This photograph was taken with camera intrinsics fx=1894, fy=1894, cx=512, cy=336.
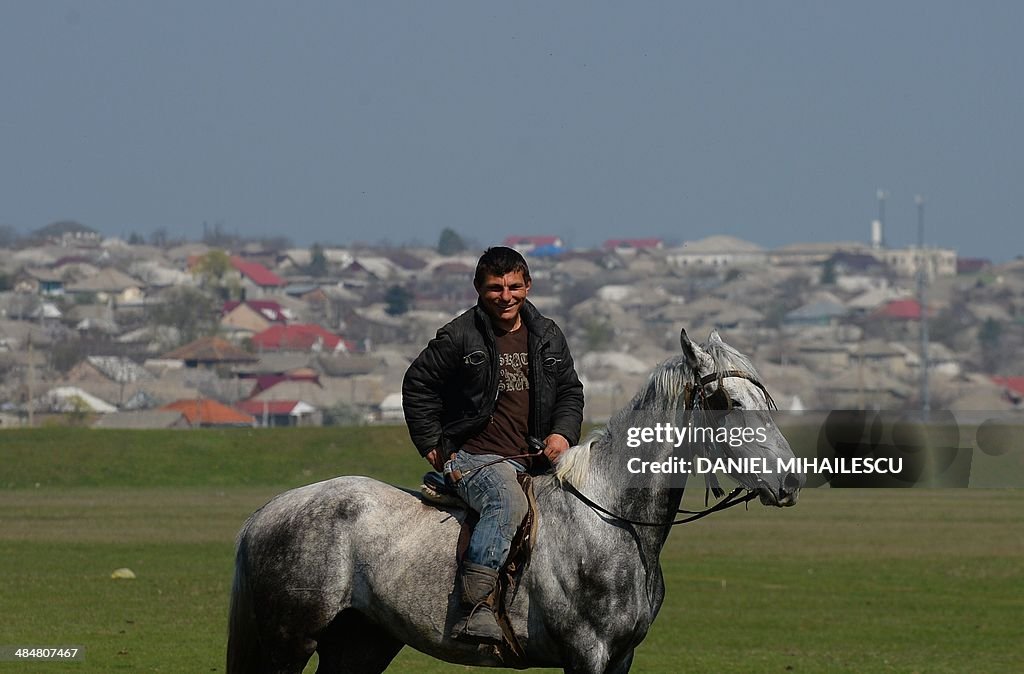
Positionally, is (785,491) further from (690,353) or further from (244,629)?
(244,629)

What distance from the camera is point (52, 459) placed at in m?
60.2

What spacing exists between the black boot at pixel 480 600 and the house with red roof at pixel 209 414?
118196mm

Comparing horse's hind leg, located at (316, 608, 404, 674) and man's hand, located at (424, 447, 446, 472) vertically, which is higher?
man's hand, located at (424, 447, 446, 472)

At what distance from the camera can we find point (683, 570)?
30.5 m

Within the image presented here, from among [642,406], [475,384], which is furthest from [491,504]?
[642,406]

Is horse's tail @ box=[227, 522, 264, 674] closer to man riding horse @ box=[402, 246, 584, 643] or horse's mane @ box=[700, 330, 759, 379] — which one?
man riding horse @ box=[402, 246, 584, 643]

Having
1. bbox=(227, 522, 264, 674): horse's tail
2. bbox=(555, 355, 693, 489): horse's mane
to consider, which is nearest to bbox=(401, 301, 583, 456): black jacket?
bbox=(555, 355, 693, 489): horse's mane

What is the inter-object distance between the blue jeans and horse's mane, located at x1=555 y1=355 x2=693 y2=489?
1.03ft

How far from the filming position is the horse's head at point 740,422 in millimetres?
10078

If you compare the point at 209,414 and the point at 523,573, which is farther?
the point at 209,414

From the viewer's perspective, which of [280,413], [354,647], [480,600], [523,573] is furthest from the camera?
[280,413]

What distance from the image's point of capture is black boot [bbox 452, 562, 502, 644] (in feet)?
34.2

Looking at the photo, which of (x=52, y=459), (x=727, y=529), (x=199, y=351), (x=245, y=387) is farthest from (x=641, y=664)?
(x=199, y=351)

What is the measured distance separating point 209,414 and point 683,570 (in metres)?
108
